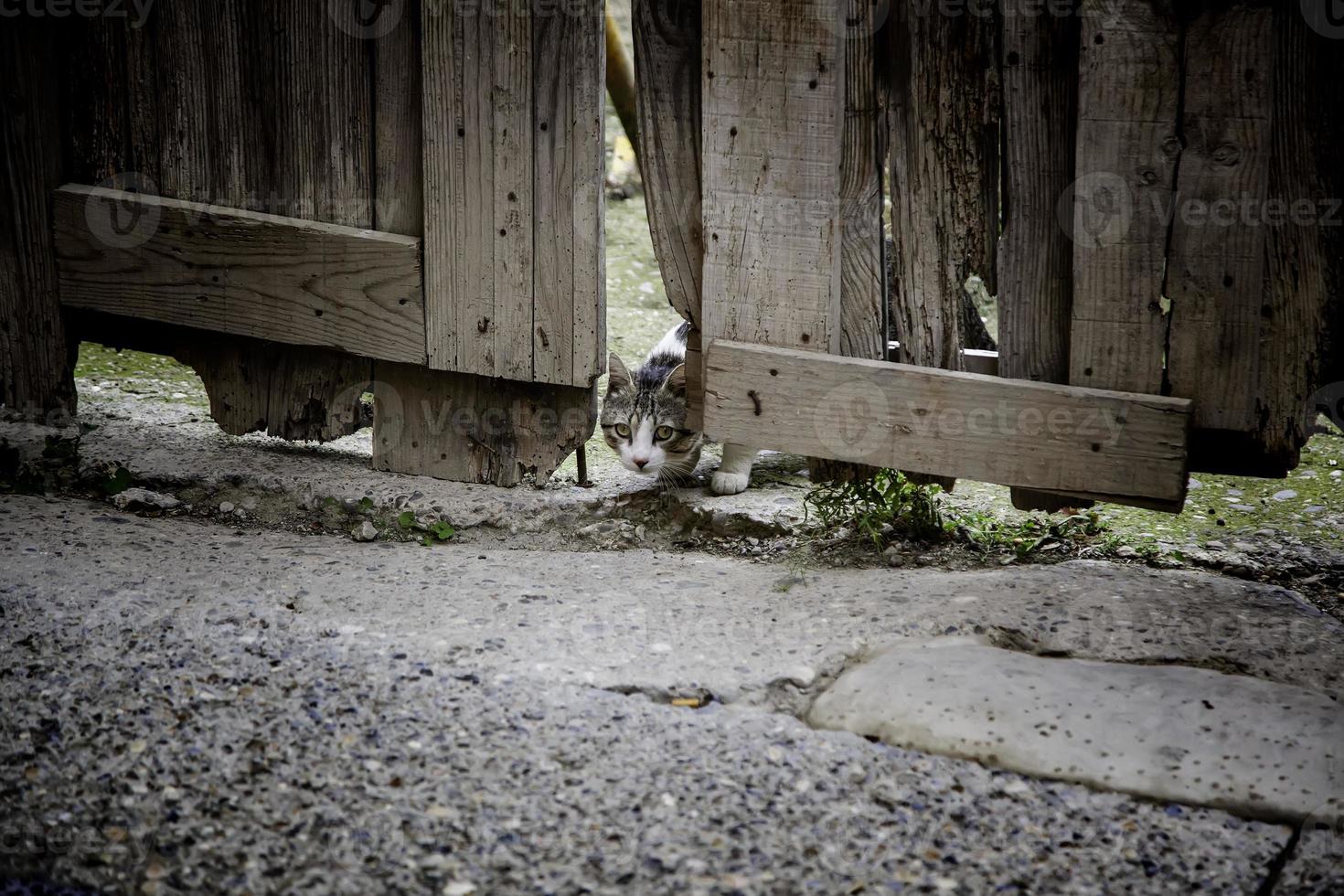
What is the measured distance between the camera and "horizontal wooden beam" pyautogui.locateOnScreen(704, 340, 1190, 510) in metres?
3.00

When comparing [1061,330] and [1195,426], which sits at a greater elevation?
[1061,330]

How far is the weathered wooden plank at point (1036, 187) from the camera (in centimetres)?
291

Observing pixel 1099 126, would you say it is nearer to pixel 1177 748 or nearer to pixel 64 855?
pixel 1177 748

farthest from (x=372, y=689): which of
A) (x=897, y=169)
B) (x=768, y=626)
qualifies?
(x=897, y=169)

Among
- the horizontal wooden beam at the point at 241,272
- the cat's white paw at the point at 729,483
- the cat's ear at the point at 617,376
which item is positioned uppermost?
the horizontal wooden beam at the point at 241,272

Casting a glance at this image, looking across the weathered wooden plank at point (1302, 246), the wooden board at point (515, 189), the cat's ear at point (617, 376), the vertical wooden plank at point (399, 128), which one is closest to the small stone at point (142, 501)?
the wooden board at point (515, 189)

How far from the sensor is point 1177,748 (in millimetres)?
2369

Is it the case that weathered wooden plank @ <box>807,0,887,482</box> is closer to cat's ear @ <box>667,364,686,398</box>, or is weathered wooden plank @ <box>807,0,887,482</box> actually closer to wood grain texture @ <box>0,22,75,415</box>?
cat's ear @ <box>667,364,686,398</box>

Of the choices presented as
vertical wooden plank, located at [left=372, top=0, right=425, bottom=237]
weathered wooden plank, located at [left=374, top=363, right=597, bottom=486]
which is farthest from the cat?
vertical wooden plank, located at [left=372, top=0, right=425, bottom=237]

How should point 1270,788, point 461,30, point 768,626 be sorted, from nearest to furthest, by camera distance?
point 1270,788 < point 768,626 < point 461,30

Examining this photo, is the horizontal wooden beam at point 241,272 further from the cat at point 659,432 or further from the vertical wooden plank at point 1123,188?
the vertical wooden plank at point 1123,188

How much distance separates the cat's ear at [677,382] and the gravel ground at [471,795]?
58.7 inches

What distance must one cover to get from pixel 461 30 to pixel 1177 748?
8.75ft

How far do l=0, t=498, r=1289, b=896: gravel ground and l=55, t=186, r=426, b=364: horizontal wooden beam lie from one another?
4.26 feet
